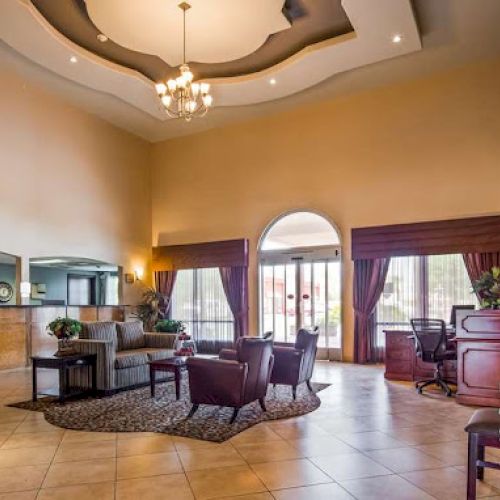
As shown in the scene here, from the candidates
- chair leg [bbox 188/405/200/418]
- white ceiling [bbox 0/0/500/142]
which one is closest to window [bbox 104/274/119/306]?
white ceiling [bbox 0/0/500/142]

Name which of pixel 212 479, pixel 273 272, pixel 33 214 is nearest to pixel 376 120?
pixel 273 272

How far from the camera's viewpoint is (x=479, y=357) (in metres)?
5.66

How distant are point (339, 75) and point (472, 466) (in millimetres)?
7227

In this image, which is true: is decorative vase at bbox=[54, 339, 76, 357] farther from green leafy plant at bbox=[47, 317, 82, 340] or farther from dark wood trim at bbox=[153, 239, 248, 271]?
dark wood trim at bbox=[153, 239, 248, 271]

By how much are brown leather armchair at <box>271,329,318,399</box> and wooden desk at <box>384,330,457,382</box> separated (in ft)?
6.19

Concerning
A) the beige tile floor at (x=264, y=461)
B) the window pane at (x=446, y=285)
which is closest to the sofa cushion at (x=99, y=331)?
the beige tile floor at (x=264, y=461)

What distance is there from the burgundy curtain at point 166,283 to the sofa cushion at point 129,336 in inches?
150

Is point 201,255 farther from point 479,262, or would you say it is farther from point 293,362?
point 479,262

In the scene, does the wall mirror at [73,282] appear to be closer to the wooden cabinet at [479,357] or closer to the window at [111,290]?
the window at [111,290]

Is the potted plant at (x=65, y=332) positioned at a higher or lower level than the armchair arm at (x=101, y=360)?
higher

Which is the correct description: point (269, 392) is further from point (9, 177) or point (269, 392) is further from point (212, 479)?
point (9, 177)

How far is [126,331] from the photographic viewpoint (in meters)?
7.43

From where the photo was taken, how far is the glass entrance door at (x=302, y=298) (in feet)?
32.0

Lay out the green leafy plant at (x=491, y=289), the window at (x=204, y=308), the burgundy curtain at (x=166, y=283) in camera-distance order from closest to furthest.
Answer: the green leafy plant at (x=491, y=289), the window at (x=204, y=308), the burgundy curtain at (x=166, y=283)
